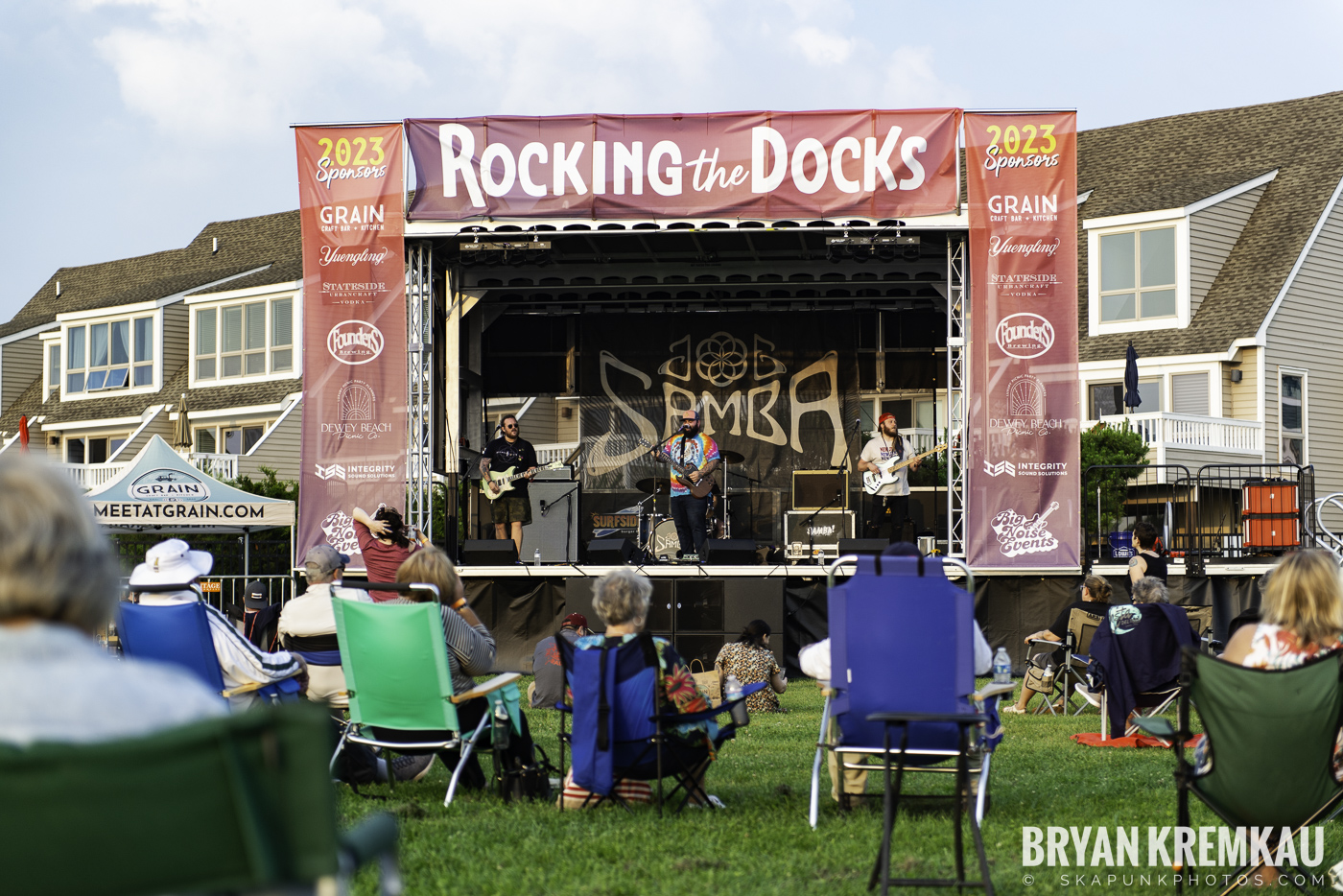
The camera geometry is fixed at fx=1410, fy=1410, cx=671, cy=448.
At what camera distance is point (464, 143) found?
42.9 feet

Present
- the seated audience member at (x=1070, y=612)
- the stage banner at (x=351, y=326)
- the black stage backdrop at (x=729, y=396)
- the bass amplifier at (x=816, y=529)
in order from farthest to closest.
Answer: the black stage backdrop at (x=729, y=396) → the bass amplifier at (x=816, y=529) → the stage banner at (x=351, y=326) → the seated audience member at (x=1070, y=612)

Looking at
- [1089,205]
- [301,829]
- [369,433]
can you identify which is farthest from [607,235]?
[1089,205]

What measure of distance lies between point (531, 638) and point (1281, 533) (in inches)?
281

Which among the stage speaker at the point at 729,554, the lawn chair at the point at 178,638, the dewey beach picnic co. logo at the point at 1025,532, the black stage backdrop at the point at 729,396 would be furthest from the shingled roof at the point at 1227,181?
the lawn chair at the point at 178,638

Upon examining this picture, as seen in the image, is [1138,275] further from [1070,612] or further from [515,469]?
[1070,612]

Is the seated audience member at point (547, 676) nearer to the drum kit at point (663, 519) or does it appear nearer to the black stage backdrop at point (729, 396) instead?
the drum kit at point (663, 519)

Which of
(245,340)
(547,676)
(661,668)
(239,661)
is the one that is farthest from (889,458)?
(245,340)

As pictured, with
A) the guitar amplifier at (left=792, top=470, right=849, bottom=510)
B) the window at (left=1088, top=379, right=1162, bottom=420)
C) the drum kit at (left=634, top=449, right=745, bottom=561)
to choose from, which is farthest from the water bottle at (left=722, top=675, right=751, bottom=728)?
the window at (left=1088, top=379, right=1162, bottom=420)

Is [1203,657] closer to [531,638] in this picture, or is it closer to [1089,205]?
[531,638]

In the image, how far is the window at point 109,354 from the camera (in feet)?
108

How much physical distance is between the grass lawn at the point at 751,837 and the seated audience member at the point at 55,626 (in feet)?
8.46

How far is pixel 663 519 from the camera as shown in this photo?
51.0 feet

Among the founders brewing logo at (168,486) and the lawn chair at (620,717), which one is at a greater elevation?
the founders brewing logo at (168,486)

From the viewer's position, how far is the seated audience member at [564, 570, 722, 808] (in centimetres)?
556
